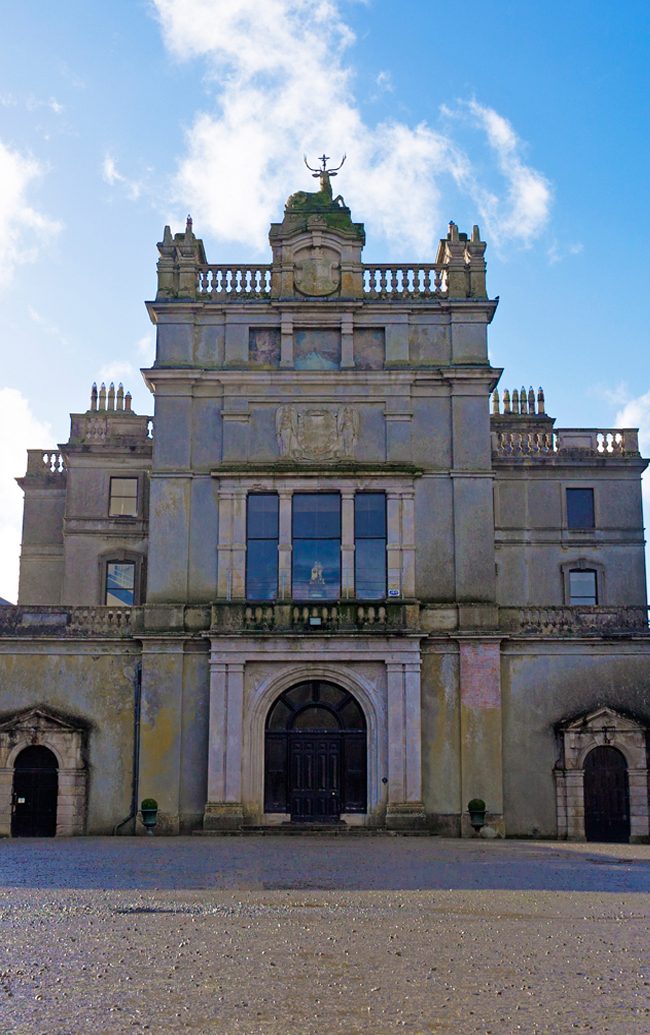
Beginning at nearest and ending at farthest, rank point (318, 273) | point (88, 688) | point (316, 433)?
1. point (88, 688)
2. point (316, 433)
3. point (318, 273)

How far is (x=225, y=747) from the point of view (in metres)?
29.8

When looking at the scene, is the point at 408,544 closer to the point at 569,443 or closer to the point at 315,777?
the point at 315,777

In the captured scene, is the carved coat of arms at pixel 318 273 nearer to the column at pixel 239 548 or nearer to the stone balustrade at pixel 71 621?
the column at pixel 239 548

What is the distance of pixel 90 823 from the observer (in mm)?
29922

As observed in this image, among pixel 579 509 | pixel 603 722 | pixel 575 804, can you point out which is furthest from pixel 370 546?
pixel 579 509

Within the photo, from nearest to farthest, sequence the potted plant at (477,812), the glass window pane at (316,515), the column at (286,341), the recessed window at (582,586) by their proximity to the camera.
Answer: the potted plant at (477,812) → the glass window pane at (316,515) → the column at (286,341) → the recessed window at (582,586)

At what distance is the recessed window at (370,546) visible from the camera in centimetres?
3106

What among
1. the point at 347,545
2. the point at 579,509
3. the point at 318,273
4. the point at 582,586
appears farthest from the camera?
the point at 579,509

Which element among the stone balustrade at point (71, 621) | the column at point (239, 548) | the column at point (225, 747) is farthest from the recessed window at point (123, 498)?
the column at point (225, 747)

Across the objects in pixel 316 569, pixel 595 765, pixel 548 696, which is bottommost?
pixel 595 765

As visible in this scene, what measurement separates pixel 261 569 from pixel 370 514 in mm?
3064

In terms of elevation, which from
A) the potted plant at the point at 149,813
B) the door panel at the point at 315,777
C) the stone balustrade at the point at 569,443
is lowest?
the potted plant at the point at 149,813

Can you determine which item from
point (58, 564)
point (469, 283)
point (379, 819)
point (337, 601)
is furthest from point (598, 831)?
point (58, 564)

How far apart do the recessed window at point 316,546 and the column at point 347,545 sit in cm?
16
